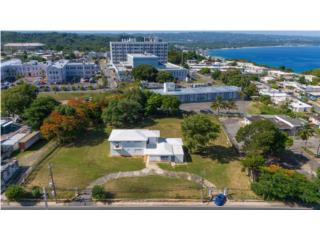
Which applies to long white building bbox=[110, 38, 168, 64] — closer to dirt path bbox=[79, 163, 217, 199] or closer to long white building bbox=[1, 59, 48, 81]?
long white building bbox=[1, 59, 48, 81]

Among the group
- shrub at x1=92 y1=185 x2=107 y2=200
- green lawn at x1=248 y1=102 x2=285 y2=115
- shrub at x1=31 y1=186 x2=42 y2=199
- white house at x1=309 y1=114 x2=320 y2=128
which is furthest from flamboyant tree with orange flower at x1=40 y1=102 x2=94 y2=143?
white house at x1=309 y1=114 x2=320 y2=128

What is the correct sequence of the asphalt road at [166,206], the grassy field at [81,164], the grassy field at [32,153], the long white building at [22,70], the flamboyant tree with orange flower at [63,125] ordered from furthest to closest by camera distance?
1. the long white building at [22,70]
2. the flamboyant tree with orange flower at [63,125]
3. the grassy field at [32,153]
4. the grassy field at [81,164]
5. the asphalt road at [166,206]

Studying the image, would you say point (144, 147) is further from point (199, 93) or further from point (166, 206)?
point (199, 93)

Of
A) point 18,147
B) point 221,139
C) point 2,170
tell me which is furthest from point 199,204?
point 18,147

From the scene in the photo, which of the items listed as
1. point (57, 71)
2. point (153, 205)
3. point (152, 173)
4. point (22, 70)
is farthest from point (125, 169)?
point (22, 70)

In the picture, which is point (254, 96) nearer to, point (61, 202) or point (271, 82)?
point (271, 82)

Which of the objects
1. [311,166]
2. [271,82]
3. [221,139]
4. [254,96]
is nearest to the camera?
[311,166]

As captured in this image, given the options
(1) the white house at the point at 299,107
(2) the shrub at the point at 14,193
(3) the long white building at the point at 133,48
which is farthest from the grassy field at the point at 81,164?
(3) the long white building at the point at 133,48

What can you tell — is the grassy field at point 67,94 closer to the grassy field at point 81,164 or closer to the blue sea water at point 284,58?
the grassy field at point 81,164
